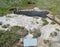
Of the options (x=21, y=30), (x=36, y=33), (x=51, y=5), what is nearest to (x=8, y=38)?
(x=21, y=30)

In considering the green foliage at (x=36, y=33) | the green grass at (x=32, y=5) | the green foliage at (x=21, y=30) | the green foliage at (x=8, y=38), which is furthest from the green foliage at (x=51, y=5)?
the green foliage at (x=8, y=38)

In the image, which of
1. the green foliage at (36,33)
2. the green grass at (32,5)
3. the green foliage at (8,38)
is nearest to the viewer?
the green foliage at (8,38)

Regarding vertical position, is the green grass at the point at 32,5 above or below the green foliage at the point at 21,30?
below

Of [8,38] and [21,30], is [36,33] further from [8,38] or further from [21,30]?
[8,38]

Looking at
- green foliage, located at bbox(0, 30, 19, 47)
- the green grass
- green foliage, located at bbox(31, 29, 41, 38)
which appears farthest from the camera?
the green grass

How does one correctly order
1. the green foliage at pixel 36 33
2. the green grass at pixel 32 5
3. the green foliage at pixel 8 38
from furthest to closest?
the green grass at pixel 32 5, the green foliage at pixel 36 33, the green foliage at pixel 8 38

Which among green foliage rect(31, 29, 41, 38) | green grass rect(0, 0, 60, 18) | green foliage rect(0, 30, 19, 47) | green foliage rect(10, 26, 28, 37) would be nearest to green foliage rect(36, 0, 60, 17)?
green grass rect(0, 0, 60, 18)

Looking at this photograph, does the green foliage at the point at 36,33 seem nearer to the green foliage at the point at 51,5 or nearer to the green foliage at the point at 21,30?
the green foliage at the point at 21,30

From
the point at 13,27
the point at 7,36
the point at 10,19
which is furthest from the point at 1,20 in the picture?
the point at 7,36

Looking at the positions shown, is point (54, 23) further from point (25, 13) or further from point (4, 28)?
point (4, 28)

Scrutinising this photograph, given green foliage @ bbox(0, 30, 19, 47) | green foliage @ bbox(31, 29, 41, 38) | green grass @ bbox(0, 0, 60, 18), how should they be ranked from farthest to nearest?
green grass @ bbox(0, 0, 60, 18), green foliage @ bbox(31, 29, 41, 38), green foliage @ bbox(0, 30, 19, 47)

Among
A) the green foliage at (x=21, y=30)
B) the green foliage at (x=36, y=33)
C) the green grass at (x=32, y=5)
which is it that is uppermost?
the green foliage at (x=21, y=30)

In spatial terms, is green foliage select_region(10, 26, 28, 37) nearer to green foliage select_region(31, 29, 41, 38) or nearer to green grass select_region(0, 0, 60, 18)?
green foliage select_region(31, 29, 41, 38)
